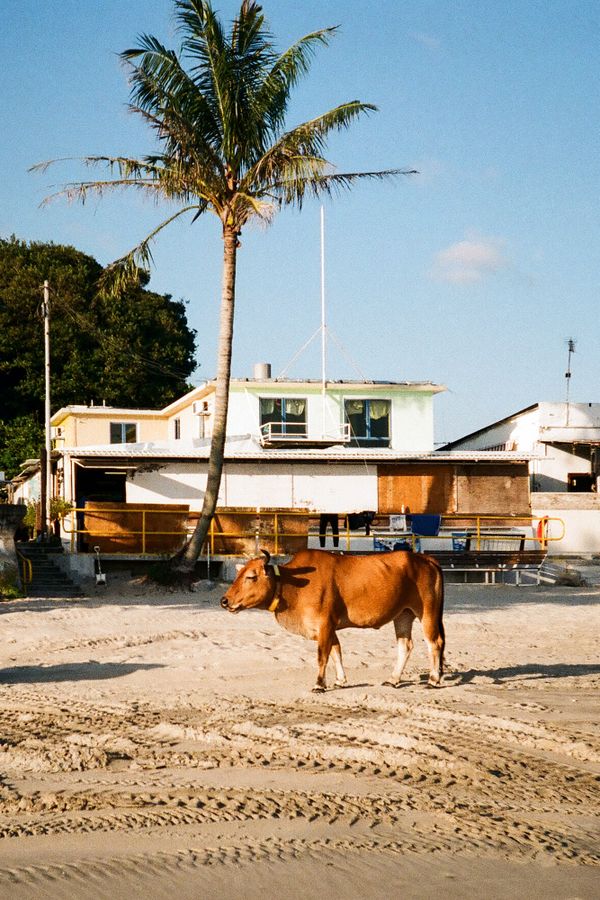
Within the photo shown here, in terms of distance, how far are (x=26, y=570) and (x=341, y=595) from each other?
16422 millimetres

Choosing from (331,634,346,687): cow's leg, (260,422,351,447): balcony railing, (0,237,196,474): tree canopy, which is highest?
(0,237,196,474): tree canopy

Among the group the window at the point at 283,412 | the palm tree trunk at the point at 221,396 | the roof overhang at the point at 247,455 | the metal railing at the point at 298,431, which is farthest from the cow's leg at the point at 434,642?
the window at the point at 283,412

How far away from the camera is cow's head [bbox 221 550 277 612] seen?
1027 cm

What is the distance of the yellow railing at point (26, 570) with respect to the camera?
80.4ft

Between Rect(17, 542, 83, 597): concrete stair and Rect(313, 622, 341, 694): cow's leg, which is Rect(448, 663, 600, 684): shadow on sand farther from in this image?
Rect(17, 542, 83, 597): concrete stair

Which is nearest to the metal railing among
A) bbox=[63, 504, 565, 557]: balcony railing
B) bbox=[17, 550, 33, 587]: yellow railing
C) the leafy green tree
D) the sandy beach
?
bbox=[63, 504, 565, 557]: balcony railing

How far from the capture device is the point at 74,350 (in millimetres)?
52250

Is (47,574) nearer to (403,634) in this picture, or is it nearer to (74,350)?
(403,634)

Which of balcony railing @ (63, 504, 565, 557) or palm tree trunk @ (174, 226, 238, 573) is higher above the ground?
palm tree trunk @ (174, 226, 238, 573)

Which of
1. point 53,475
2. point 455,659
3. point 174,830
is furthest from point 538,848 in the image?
point 53,475

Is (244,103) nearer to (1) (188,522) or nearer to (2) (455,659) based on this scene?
(1) (188,522)

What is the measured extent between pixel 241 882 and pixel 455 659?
8.59 meters

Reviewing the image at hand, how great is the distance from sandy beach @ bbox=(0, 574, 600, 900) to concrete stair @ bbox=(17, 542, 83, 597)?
9912mm

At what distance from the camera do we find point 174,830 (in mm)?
6035
